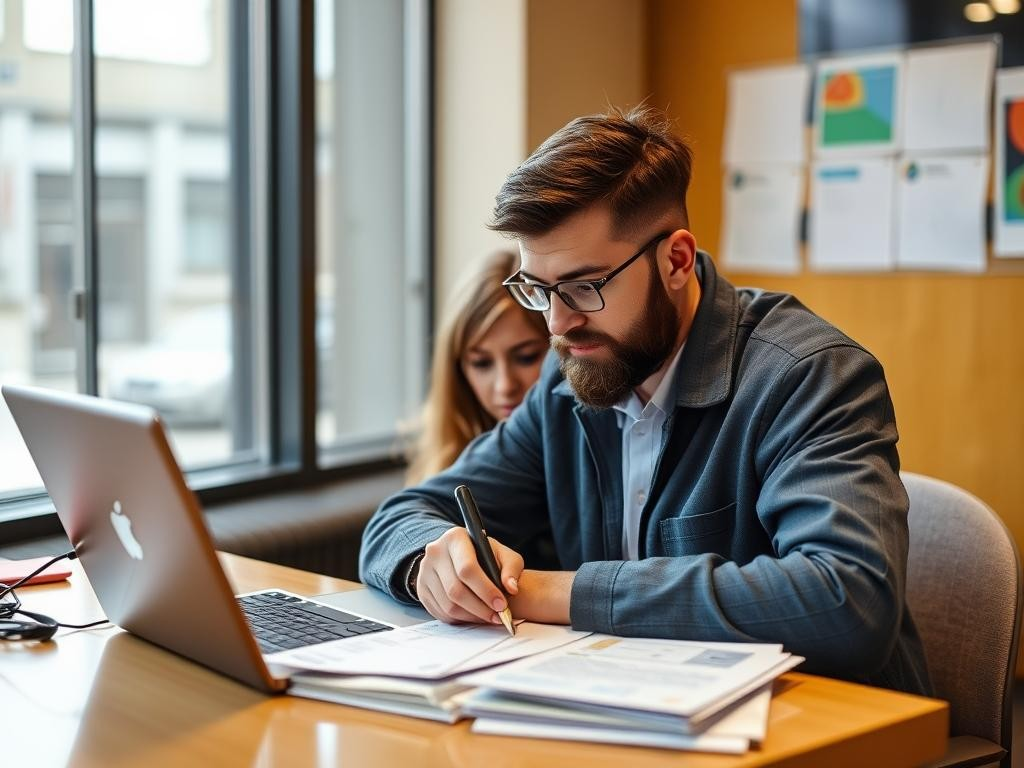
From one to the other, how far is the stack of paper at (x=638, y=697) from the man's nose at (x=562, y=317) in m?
0.52

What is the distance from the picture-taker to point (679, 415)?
156cm

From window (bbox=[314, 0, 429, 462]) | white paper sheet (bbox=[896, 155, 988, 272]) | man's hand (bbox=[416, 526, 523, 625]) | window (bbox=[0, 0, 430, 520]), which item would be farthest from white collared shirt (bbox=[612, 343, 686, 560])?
white paper sheet (bbox=[896, 155, 988, 272])

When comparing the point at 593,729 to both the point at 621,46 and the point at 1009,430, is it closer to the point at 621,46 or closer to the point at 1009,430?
the point at 1009,430

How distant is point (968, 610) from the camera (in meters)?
1.53

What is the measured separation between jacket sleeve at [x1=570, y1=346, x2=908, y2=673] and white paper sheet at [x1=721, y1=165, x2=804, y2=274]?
1961mm

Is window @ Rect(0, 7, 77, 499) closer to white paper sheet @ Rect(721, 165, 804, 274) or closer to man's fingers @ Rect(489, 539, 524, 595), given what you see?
man's fingers @ Rect(489, 539, 524, 595)

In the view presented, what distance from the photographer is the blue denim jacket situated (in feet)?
3.95

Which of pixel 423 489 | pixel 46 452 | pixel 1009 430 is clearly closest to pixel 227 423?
pixel 423 489

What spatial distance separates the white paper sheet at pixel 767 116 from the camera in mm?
3244

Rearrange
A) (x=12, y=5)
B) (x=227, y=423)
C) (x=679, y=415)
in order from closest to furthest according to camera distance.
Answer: (x=679, y=415)
(x=12, y=5)
(x=227, y=423)

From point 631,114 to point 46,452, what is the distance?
2.95ft

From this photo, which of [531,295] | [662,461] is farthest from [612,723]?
[531,295]

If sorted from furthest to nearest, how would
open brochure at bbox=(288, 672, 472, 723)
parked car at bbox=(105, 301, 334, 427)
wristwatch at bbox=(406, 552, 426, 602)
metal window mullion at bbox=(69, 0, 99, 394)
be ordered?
parked car at bbox=(105, 301, 334, 427)
metal window mullion at bbox=(69, 0, 99, 394)
wristwatch at bbox=(406, 552, 426, 602)
open brochure at bbox=(288, 672, 472, 723)

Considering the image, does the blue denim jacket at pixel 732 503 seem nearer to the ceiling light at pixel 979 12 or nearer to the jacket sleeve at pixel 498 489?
the jacket sleeve at pixel 498 489
